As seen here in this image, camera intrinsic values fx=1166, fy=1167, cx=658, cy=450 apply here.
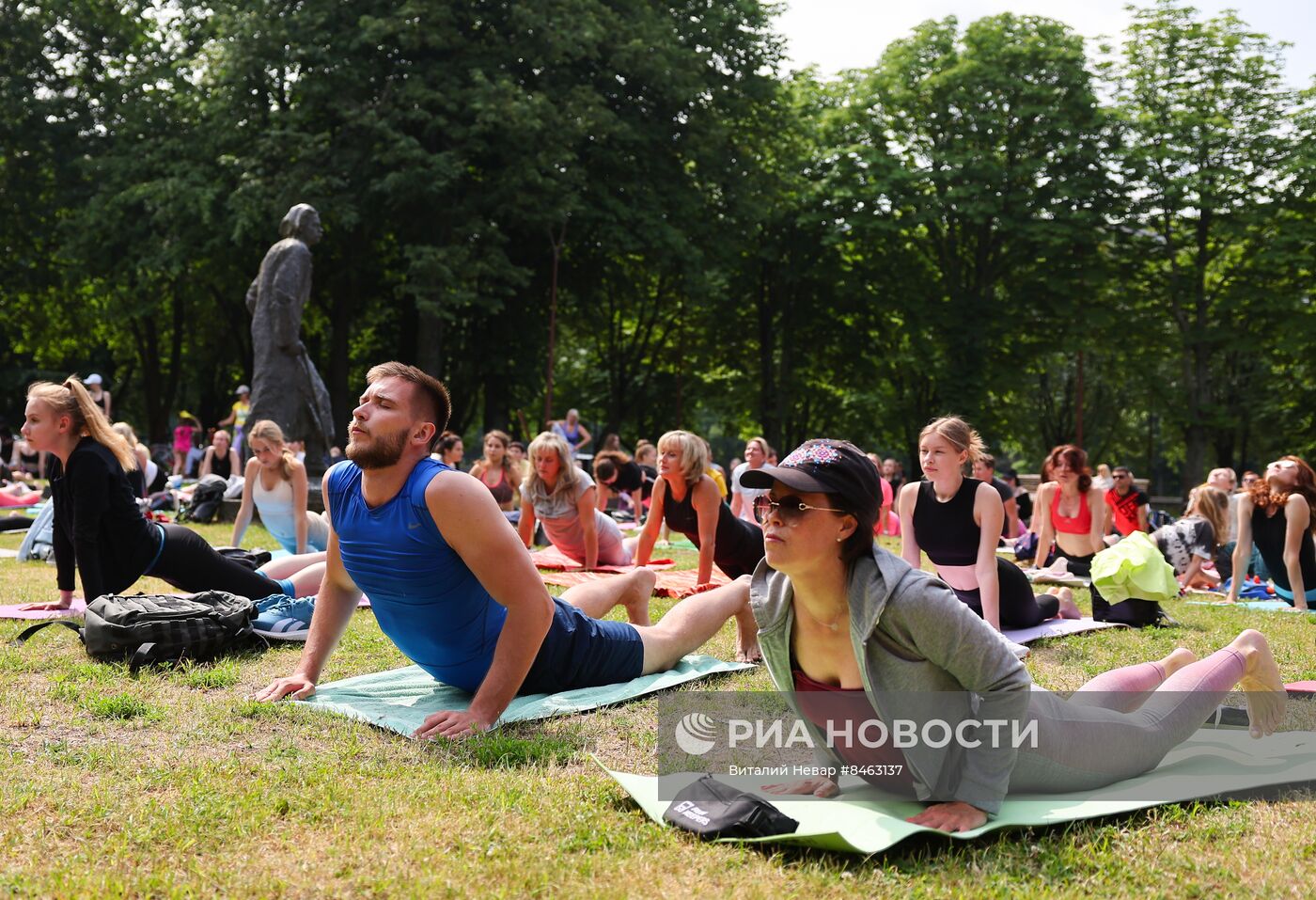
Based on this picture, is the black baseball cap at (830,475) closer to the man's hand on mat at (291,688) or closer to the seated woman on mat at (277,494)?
the man's hand on mat at (291,688)

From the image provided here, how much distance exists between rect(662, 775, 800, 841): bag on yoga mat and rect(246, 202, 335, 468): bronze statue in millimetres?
16063

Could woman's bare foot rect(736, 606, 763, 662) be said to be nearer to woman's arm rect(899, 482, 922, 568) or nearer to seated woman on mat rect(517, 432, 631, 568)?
woman's arm rect(899, 482, 922, 568)

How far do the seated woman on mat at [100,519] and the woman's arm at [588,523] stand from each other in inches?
157

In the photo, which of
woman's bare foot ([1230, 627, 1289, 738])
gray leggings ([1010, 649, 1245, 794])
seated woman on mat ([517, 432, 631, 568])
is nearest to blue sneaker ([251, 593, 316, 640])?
seated woman on mat ([517, 432, 631, 568])

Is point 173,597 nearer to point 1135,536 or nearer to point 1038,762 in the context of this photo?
point 1038,762

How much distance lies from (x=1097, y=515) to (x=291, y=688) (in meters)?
8.88

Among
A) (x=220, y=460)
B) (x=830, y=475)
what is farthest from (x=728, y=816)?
(x=220, y=460)

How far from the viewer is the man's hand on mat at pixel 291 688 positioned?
542 cm

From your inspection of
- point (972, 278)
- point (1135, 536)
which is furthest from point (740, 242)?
point (1135, 536)

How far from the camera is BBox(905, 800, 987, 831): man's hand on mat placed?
11.6 ft

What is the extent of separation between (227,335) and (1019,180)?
79.3ft

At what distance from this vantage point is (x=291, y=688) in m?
5.48

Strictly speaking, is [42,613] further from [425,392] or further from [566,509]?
[566,509]

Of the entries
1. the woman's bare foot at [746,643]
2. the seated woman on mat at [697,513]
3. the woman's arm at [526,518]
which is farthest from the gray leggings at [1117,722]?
the woman's arm at [526,518]
